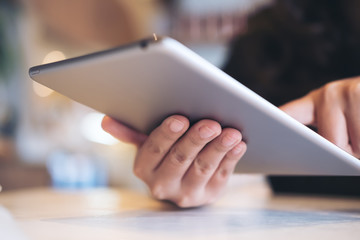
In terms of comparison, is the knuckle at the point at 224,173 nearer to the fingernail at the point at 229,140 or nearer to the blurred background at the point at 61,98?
the fingernail at the point at 229,140

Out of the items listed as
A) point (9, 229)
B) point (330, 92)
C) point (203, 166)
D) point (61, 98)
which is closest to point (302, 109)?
point (330, 92)

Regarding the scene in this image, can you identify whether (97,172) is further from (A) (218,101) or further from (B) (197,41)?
(A) (218,101)

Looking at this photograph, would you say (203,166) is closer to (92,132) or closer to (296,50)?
(296,50)

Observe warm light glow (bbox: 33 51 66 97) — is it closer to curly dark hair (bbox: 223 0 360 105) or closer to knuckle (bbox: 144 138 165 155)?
curly dark hair (bbox: 223 0 360 105)

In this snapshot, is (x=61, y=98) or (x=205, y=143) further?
(x=61, y=98)

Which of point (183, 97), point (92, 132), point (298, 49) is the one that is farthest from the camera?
point (92, 132)

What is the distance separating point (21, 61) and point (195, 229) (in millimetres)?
2822

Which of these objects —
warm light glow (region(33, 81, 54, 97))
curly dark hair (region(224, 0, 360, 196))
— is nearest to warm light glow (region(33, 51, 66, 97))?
warm light glow (region(33, 81, 54, 97))

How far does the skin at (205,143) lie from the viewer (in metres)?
0.35

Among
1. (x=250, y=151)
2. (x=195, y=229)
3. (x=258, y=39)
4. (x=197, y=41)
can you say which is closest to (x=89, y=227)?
(x=195, y=229)

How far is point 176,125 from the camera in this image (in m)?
0.34

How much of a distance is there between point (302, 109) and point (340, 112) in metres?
0.05

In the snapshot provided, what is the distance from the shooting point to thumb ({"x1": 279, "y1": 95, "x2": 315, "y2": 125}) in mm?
413

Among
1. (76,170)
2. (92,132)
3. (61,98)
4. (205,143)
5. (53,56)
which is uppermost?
(205,143)
